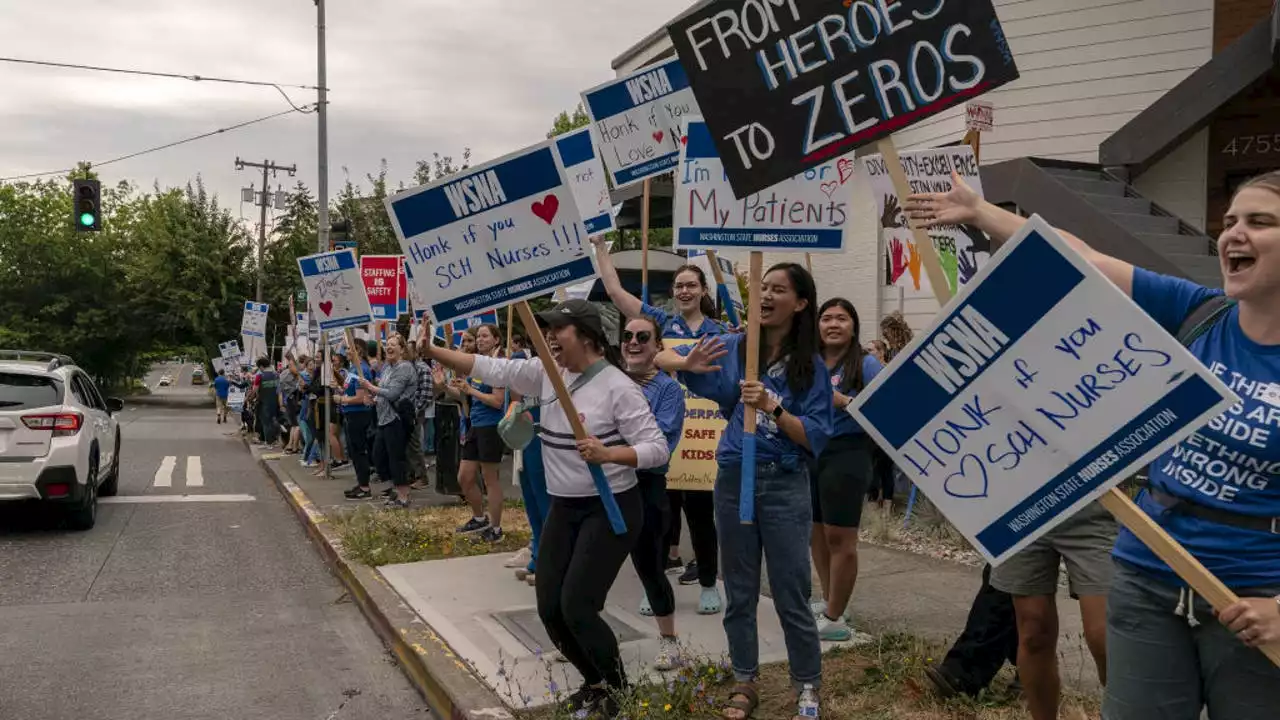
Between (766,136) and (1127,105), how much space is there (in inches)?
363

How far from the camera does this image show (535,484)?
6.91m

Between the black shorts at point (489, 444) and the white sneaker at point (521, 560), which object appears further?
the black shorts at point (489, 444)

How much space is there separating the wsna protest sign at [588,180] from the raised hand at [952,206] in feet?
15.4

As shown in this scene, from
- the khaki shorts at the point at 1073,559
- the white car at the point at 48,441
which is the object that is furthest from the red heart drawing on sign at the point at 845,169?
the white car at the point at 48,441

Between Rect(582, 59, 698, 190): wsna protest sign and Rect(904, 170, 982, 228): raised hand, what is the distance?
5069 mm

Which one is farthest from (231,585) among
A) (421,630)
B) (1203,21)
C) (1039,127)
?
(1203,21)

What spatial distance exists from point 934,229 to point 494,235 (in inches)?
95.5

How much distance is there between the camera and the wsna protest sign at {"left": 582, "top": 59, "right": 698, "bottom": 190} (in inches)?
307

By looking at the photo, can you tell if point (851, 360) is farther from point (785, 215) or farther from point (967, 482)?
point (967, 482)

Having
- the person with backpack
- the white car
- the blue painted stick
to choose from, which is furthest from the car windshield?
the blue painted stick

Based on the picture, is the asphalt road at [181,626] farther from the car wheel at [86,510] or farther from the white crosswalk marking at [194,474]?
the white crosswalk marking at [194,474]

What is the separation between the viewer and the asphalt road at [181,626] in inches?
212

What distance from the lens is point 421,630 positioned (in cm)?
625

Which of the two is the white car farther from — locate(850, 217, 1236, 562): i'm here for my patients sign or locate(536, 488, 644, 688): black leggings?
locate(850, 217, 1236, 562): i'm here for my patients sign
